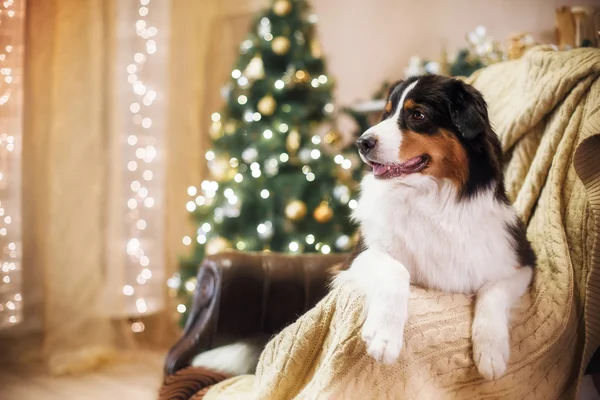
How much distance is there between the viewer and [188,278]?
3.17m

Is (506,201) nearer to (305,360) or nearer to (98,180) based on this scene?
(305,360)

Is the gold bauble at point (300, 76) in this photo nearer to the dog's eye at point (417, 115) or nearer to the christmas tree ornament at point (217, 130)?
the christmas tree ornament at point (217, 130)

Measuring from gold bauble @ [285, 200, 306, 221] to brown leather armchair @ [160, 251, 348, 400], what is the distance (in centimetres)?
109

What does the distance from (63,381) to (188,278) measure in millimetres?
867

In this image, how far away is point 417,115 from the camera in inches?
53.9

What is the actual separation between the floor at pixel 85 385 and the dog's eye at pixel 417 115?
1990mm

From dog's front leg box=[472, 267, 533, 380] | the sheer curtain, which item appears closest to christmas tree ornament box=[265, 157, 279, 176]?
the sheer curtain

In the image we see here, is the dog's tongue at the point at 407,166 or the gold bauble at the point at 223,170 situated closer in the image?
the dog's tongue at the point at 407,166

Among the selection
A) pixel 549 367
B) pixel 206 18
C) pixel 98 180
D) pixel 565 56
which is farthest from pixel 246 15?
pixel 549 367

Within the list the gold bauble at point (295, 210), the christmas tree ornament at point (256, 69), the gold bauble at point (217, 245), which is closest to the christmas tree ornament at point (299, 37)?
the christmas tree ornament at point (256, 69)

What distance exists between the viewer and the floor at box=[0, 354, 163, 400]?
8.36 feet

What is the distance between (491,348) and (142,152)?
9.04ft

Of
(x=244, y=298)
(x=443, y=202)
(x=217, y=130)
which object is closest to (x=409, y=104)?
(x=443, y=202)

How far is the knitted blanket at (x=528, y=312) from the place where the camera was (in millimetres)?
1104
